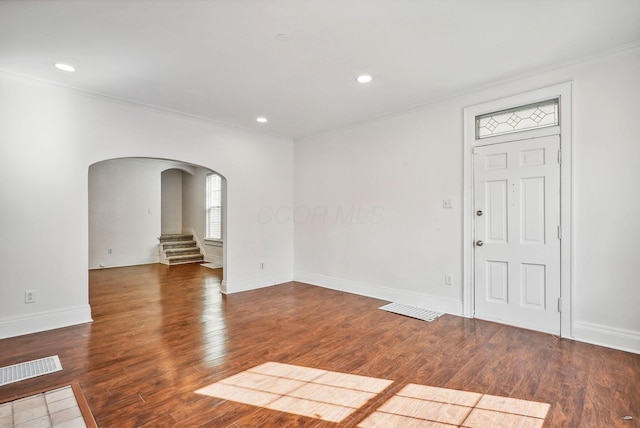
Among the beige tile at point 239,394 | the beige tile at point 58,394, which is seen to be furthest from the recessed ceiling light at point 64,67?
the beige tile at point 239,394

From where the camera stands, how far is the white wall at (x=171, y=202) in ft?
31.4

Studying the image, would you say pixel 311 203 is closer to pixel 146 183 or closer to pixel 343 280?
pixel 343 280

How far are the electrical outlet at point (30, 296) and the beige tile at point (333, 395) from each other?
3229mm

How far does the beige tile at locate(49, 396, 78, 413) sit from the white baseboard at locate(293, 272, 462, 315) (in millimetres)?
3709

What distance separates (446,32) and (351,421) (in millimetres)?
3005

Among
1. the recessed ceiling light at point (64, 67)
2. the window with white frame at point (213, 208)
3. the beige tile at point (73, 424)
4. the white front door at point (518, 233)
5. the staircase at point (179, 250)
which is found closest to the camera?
the beige tile at point (73, 424)

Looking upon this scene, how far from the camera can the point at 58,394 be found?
224 cm

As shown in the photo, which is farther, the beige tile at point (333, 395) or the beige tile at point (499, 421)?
the beige tile at point (333, 395)

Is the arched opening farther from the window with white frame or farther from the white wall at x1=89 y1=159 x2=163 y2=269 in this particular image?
the window with white frame

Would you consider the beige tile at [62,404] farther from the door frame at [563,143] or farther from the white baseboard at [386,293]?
the door frame at [563,143]

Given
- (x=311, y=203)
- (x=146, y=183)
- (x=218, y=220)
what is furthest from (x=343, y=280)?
(x=146, y=183)

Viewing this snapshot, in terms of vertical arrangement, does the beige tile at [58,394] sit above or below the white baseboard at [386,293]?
below

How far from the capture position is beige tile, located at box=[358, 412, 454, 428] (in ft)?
6.29

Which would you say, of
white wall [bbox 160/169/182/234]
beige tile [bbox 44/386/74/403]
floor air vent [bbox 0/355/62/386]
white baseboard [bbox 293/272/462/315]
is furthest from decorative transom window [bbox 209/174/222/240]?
beige tile [bbox 44/386/74/403]
